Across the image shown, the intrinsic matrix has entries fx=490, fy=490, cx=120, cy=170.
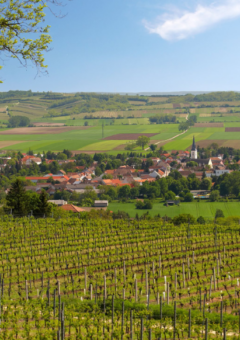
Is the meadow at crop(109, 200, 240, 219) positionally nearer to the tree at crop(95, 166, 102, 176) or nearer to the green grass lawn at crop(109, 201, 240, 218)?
the green grass lawn at crop(109, 201, 240, 218)

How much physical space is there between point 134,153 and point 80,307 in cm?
12149

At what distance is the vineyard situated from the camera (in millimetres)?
12344

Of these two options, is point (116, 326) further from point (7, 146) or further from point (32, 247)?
point (7, 146)

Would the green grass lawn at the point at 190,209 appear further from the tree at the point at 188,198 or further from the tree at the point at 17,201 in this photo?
the tree at the point at 17,201

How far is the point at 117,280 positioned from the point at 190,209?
50.2 metres

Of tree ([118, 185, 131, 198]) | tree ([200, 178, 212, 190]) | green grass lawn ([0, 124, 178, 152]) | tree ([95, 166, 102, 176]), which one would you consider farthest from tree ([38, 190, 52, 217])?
green grass lawn ([0, 124, 178, 152])

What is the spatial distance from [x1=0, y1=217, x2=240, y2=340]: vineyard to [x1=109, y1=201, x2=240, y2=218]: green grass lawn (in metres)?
34.3

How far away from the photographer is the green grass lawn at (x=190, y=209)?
211 ft

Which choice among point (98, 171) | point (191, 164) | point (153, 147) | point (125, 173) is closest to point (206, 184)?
point (125, 173)

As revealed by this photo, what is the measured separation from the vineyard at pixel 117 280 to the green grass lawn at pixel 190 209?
34309 millimetres

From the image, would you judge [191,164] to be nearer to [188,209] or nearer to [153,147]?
[153,147]

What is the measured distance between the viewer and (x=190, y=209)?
67625 millimetres

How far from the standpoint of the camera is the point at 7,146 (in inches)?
6048

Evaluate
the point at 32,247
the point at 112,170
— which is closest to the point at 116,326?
the point at 32,247
